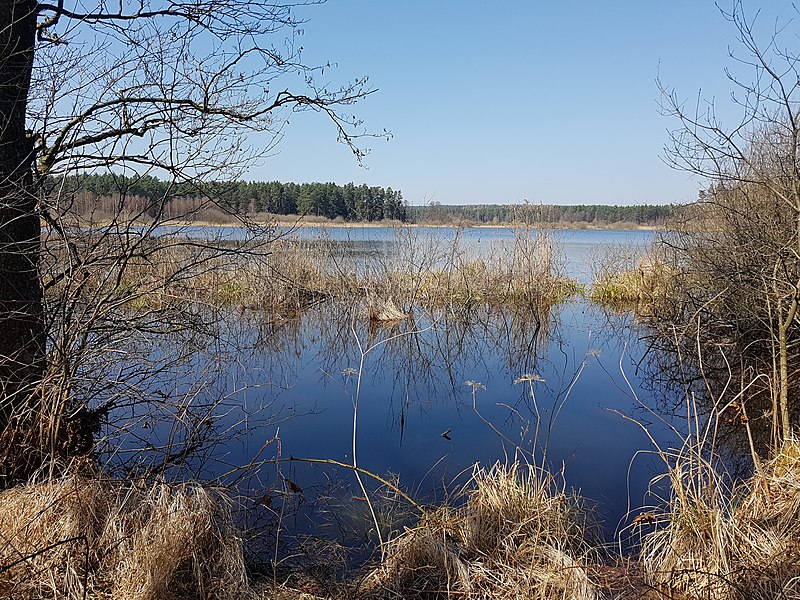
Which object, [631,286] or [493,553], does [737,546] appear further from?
[631,286]

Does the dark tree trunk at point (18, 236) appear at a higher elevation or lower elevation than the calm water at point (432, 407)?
higher

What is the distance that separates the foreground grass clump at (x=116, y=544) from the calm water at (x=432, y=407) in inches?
38.4

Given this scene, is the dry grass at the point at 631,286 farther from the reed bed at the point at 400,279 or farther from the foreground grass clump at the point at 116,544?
the foreground grass clump at the point at 116,544

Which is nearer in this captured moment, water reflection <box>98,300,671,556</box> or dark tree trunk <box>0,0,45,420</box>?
dark tree trunk <box>0,0,45,420</box>

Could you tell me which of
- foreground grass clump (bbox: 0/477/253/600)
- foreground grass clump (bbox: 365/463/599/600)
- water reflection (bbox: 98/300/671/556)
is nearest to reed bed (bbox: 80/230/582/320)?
water reflection (bbox: 98/300/671/556)

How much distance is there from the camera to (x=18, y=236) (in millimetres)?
3750

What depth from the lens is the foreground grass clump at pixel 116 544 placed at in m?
2.45

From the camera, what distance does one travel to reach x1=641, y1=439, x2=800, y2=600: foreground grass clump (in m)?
2.53

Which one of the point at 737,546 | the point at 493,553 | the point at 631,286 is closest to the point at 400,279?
the point at 631,286

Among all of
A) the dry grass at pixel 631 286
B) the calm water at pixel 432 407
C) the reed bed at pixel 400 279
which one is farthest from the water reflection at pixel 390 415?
the dry grass at pixel 631 286

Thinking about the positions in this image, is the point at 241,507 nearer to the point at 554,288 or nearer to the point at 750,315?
the point at 750,315

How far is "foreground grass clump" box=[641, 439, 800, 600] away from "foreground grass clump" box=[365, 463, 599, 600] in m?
0.42

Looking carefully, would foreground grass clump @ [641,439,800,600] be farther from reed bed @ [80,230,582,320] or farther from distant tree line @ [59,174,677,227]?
reed bed @ [80,230,582,320]

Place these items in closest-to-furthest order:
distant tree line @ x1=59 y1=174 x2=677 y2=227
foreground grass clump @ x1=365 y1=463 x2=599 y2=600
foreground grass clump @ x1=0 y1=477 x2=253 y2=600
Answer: foreground grass clump @ x1=0 y1=477 x2=253 y2=600 < foreground grass clump @ x1=365 y1=463 x2=599 y2=600 < distant tree line @ x1=59 y1=174 x2=677 y2=227
